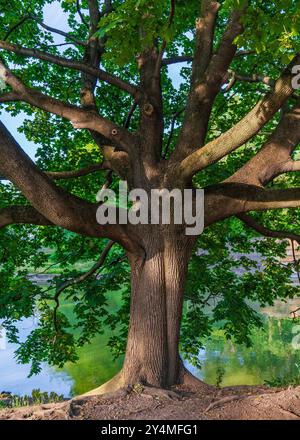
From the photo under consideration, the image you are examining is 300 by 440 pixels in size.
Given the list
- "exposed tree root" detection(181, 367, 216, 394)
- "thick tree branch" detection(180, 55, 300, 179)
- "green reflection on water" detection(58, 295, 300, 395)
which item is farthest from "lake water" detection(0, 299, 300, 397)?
"thick tree branch" detection(180, 55, 300, 179)

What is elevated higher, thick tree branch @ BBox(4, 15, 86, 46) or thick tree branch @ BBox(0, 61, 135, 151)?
thick tree branch @ BBox(4, 15, 86, 46)

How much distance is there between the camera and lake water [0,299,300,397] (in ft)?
64.6

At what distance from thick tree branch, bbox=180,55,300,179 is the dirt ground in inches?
99.3

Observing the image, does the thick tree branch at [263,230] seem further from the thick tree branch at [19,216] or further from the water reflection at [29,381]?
the water reflection at [29,381]

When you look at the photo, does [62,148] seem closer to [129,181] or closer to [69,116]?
[129,181]

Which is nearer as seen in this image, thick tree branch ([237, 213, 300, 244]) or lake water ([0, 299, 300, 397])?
thick tree branch ([237, 213, 300, 244])

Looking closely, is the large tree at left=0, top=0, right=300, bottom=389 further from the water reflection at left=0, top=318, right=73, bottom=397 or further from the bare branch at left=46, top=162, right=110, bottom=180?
the water reflection at left=0, top=318, right=73, bottom=397

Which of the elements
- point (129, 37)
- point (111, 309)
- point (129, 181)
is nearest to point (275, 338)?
point (111, 309)

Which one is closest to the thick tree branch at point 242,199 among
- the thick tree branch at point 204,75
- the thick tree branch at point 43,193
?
the thick tree branch at point 204,75

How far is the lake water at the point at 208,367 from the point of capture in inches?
775

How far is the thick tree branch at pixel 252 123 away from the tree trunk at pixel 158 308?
3.86 feet

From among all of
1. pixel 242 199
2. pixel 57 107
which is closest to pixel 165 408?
pixel 242 199

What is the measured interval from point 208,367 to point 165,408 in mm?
18139

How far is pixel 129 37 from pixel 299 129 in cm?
223
